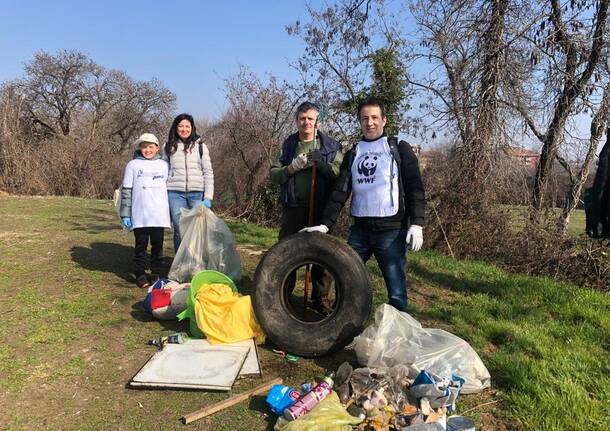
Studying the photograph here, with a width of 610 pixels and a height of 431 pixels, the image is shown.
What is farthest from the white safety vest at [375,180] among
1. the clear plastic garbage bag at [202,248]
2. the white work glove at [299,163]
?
the clear plastic garbage bag at [202,248]

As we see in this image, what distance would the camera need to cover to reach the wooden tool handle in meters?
2.53

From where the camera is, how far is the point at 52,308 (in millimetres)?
4160

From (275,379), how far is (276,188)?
8597 millimetres

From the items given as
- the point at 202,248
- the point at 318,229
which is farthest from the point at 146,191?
the point at 318,229

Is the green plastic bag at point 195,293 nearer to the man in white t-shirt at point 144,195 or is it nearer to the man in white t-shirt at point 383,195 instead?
the man in white t-shirt at point 383,195

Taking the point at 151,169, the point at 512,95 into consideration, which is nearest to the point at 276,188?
the point at 512,95

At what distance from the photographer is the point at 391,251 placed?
3.45 m

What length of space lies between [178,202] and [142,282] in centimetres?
96

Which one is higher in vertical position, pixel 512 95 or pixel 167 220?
pixel 512 95

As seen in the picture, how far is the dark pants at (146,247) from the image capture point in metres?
4.88

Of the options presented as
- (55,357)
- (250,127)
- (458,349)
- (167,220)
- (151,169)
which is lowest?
(55,357)

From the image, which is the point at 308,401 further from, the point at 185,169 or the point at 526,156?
the point at 526,156

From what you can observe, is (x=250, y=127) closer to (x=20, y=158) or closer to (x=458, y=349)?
(x=20, y=158)

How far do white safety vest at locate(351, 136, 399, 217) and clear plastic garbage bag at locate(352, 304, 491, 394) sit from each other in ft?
2.50
